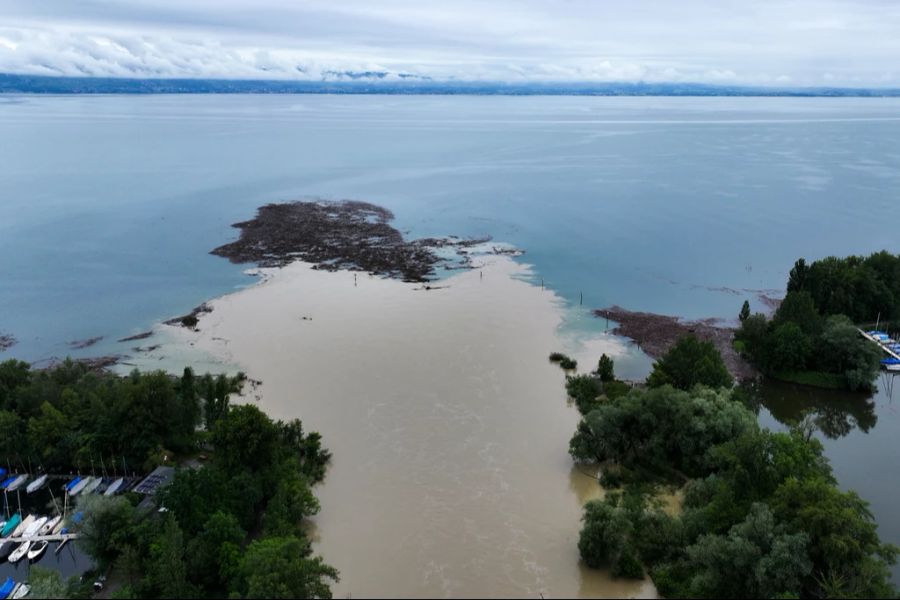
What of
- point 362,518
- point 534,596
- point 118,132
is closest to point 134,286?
point 362,518

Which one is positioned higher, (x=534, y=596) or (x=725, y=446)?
(x=725, y=446)

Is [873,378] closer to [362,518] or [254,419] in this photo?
[362,518]

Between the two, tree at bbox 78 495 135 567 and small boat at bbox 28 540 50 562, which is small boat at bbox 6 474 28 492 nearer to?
small boat at bbox 28 540 50 562

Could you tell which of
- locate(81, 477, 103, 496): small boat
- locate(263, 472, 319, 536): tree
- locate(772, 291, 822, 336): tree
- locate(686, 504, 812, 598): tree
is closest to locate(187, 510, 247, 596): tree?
locate(263, 472, 319, 536): tree

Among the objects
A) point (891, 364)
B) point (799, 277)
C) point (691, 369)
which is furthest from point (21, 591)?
point (799, 277)

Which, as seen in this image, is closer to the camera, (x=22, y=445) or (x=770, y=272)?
(x=22, y=445)

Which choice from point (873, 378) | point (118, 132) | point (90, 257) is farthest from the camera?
point (118, 132)
